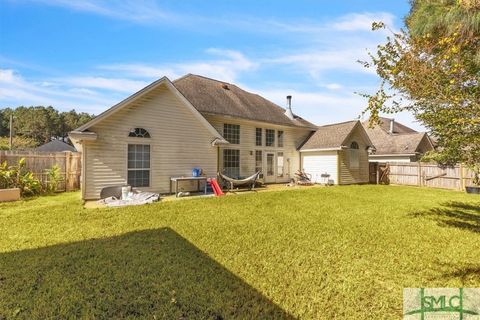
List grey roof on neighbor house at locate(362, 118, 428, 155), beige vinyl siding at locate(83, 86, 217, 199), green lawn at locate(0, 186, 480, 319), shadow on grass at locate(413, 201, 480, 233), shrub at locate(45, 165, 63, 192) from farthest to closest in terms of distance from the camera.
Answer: grey roof on neighbor house at locate(362, 118, 428, 155) < shrub at locate(45, 165, 63, 192) < beige vinyl siding at locate(83, 86, 217, 199) < shadow on grass at locate(413, 201, 480, 233) < green lawn at locate(0, 186, 480, 319)

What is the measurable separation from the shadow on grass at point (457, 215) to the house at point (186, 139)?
7.40m

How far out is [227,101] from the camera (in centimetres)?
1655

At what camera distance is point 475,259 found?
14.0 ft

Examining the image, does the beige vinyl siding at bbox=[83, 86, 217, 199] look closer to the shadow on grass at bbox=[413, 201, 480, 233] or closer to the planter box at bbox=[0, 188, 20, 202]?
the planter box at bbox=[0, 188, 20, 202]

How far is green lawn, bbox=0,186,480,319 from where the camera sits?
2.85m

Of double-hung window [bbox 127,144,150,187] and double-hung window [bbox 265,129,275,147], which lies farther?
double-hung window [bbox 265,129,275,147]

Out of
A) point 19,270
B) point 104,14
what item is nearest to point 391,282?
point 19,270

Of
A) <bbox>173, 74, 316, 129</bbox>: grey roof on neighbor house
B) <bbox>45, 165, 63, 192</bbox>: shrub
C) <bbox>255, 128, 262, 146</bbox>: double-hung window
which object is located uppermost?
<bbox>173, 74, 316, 129</bbox>: grey roof on neighbor house

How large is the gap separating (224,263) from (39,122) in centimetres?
6823

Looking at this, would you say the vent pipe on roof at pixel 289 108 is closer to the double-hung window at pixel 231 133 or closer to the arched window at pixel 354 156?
the arched window at pixel 354 156

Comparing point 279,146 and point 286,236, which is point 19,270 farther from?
point 279,146

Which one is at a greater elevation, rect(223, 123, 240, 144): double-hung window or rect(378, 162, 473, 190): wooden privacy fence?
rect(223, 123, 240, 144): double-hung window

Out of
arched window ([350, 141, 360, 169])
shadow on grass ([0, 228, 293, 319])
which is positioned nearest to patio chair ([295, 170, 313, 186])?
arched window ([350, 141, 360, 169])

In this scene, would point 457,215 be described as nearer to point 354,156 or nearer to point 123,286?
point 354,156
